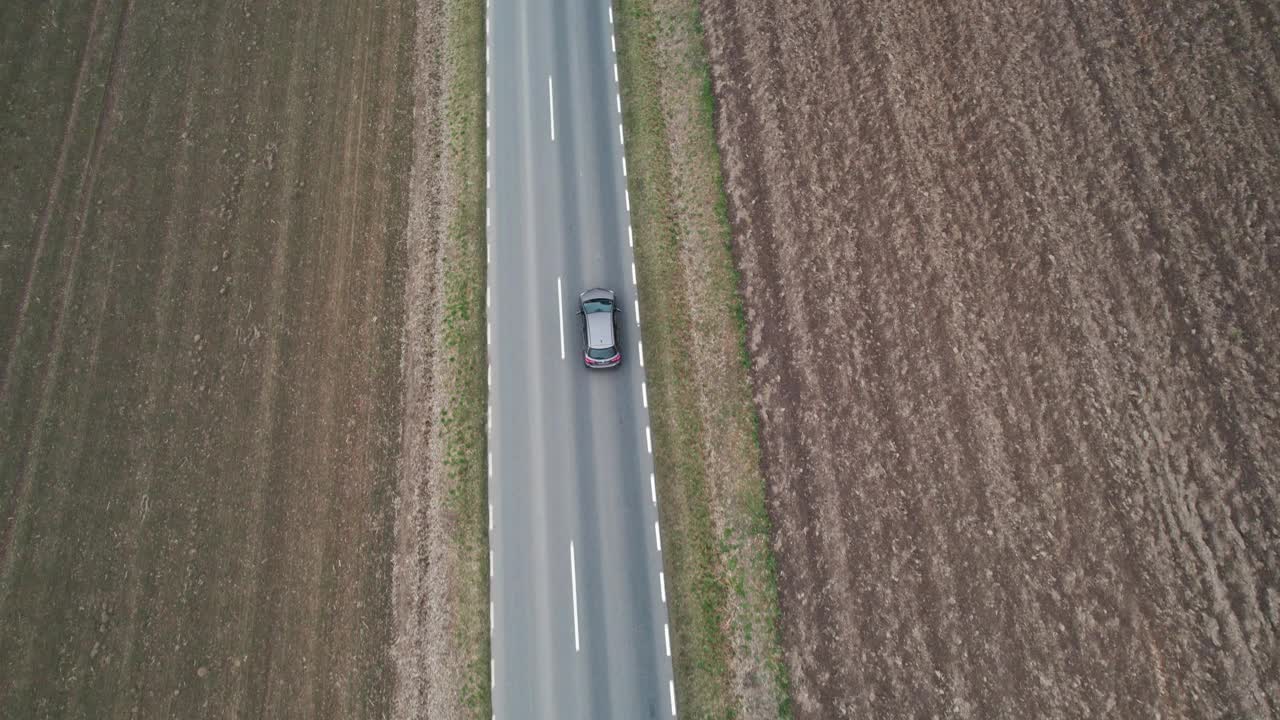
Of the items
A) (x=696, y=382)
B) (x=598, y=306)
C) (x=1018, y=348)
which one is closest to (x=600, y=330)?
(x=598, y=306)

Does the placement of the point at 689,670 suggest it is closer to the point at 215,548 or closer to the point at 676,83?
the point at 215,548

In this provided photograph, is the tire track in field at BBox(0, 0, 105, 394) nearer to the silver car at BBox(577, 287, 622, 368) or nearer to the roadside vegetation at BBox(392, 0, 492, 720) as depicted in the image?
the roadside vegetation at BBox(392, 0, 492, 720)

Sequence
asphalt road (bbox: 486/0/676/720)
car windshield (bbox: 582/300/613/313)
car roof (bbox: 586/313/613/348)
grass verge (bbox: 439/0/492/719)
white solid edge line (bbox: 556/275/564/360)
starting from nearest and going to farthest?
1. asphalt road (bbox: 486/0/676/720)
2. grass verge (bbox: 439/0/492/719)
3. car roof (bbox: 586/313/613/348)
4. car windshield (bbox: 582/300/613/313)
5. white solid edge line (bbox: 556/275/564/360)

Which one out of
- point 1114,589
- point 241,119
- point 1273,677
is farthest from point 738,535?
point 241,119

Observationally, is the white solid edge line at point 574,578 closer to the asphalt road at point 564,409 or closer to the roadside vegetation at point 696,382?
the asphalt road at point 564,409

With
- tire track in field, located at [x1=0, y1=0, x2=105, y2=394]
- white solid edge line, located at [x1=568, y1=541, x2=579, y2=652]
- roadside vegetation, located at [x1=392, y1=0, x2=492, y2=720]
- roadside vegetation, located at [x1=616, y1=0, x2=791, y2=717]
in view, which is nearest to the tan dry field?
tire track in field, located at [x1=0, y1=0, x2=105, y2=394]

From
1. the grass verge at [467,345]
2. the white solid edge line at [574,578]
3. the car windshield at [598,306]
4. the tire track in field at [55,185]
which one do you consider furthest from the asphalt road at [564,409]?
the tire track in field at [55,185]
